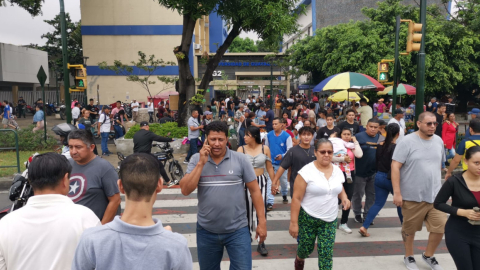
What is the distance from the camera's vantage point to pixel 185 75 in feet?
54.4

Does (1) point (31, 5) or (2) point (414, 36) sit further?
(1) point (31, 5)

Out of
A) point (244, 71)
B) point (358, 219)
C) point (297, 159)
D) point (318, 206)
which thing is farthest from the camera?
point (244, 71)

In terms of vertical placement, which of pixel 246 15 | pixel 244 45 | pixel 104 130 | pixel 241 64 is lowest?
pixel 104 130

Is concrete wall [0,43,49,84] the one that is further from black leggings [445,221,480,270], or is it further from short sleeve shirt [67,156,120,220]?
black leggings [445,221,480,270]

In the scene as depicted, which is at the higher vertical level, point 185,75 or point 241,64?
point 241,64

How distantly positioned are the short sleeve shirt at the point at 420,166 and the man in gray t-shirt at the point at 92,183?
3465mm

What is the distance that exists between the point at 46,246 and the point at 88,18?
3907 cm

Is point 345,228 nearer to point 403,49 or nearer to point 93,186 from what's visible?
point 93,186

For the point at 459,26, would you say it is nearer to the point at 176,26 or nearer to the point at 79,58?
the point at 176,26

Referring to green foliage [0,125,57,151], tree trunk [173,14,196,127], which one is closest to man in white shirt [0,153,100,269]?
green foliage [0,125,57,151]

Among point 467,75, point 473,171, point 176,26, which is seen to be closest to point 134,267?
point 473,171

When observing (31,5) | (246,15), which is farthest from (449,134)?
(31,5)

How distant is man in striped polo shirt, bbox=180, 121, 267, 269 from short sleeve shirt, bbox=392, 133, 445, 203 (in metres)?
2.21

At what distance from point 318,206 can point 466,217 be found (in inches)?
56.5
